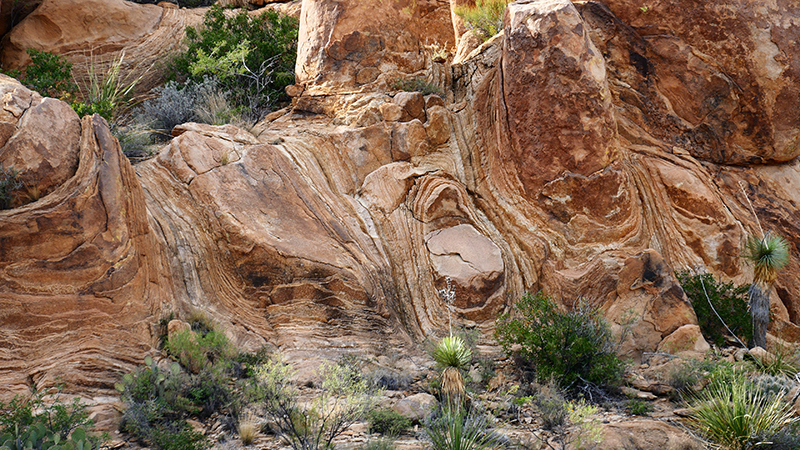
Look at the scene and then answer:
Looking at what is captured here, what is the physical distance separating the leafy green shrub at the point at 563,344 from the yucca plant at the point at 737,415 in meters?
1.05

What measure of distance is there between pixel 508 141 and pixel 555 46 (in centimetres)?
149

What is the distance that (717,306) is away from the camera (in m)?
7.94

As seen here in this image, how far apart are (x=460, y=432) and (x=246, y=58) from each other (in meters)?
9.53

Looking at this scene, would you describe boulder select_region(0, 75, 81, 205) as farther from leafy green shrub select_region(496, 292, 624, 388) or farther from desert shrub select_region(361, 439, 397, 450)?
leafy green shrub select_region(496, 292, 624, 388)

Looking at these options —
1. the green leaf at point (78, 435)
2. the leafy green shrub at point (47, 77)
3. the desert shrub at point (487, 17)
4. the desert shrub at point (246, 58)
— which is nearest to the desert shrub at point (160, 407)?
the green leaf at point (78, 435)

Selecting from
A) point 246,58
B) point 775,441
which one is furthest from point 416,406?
point 246,58

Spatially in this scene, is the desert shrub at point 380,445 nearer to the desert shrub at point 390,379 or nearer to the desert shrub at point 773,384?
the desert shrub at point 390,379

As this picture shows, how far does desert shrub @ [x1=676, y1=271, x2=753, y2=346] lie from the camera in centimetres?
779

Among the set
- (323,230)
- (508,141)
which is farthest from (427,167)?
(323,230)

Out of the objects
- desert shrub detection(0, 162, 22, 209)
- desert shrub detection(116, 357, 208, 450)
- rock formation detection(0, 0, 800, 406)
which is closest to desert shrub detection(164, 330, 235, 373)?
desert shrub detection(116, 357, 208, 450)

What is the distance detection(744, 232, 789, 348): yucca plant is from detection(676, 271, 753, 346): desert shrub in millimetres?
144

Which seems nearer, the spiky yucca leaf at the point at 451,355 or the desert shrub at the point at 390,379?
the spiky yucca leaf at the point at 451,355

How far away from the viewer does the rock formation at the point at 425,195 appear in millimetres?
6230

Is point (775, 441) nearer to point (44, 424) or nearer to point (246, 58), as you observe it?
point (44, 424)
